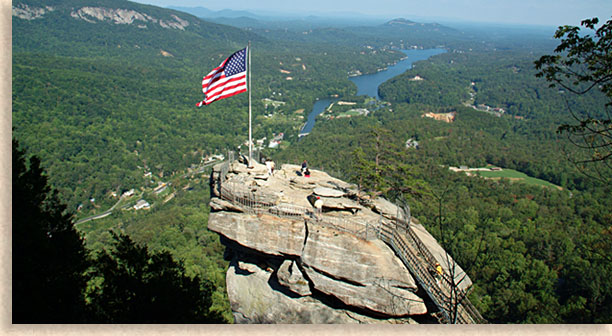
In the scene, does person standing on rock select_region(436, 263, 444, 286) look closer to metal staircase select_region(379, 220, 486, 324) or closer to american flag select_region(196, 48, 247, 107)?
metal staircase select_region(379, 220, 486, 324)

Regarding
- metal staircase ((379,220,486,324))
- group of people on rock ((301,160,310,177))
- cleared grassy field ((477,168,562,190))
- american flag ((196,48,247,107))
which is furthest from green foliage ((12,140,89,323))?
cleared grassy field ((477,168,562,190))

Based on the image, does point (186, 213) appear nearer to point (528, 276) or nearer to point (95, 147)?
point (528, 276)

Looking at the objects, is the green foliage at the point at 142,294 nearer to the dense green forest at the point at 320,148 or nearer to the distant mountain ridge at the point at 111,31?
the dense green forest at the point at 320,148

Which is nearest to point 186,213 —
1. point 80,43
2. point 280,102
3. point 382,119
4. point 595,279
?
point 595,279

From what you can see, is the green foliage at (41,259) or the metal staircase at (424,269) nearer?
the green foliage at (41,259)

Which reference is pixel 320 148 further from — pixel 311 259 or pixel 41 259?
pixel 41 259

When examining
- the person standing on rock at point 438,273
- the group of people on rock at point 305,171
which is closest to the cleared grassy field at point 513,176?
the group of people on rock at point 305,171
